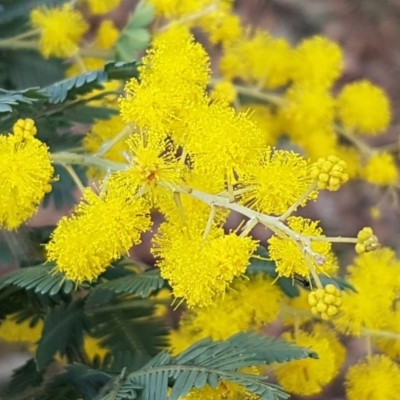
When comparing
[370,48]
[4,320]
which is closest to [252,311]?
[4,320]

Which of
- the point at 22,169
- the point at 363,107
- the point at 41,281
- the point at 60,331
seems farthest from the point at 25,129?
the point at 363,107

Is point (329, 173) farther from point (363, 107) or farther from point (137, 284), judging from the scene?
point (363, 107)

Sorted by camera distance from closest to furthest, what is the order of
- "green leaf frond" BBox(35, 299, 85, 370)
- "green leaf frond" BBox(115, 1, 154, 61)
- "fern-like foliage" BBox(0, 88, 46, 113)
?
1. "fern-like foliage" BBox(0, 88, 46, 113)
2. "green leaf frond" BBox(35, 299, 85, 370)
3. "green leaf frond" BBox(115, 1, 154, 61)

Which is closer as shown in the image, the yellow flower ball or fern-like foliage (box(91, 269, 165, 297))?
fern-like foliage (box(91, 269, 165, 297))

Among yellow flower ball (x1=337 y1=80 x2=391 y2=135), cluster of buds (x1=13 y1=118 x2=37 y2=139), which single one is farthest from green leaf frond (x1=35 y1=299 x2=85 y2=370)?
yellow flower ball (x1=337 y1=80 x2=391 y2=135)

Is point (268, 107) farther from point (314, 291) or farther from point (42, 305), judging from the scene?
point (314, 291)

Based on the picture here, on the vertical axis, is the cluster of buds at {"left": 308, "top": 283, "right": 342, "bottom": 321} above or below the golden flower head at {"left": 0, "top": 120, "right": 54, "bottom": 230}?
below

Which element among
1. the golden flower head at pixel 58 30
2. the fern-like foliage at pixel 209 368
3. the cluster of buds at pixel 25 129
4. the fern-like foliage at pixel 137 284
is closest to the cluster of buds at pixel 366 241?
the fern-like foliage at pixel 209 368

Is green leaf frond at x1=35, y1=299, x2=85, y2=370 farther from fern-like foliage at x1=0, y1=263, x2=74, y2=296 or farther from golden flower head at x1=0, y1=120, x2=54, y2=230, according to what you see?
golden flower head at x1=0, y1=120, x2=54, y2=230
